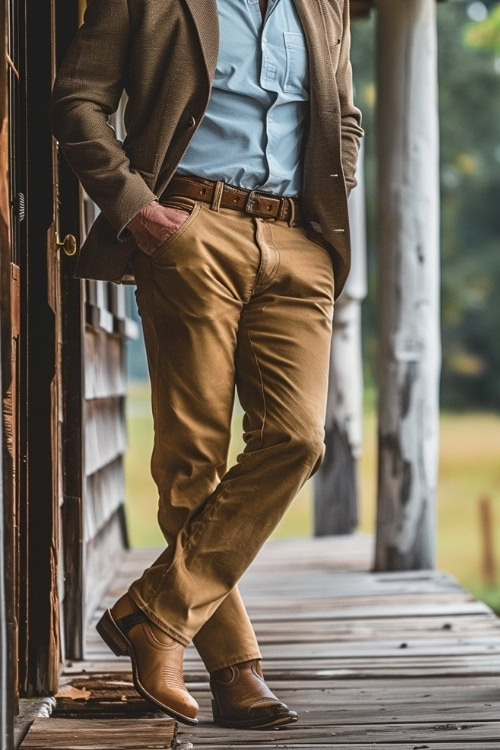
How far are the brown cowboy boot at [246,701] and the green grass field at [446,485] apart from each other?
15.8 m

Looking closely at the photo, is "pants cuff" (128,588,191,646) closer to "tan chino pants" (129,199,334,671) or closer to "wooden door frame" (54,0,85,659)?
Result: "tan chino pants" (129,199,334,671)

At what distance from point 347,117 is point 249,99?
351 mm

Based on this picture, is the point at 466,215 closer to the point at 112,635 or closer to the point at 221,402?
the point at 221,402

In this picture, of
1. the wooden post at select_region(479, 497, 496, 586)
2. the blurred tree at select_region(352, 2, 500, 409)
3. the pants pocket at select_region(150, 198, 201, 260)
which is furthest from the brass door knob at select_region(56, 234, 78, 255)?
the blurred tree at select_region(352, 2, 500, 409)

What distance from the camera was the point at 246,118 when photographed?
8.86 ft

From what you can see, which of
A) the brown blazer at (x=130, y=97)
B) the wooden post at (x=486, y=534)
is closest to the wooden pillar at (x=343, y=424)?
the brown blazer at (x=130, y=97)

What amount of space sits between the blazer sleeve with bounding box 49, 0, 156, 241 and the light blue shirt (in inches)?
7.1

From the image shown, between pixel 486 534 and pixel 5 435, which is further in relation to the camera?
pixel 486 534

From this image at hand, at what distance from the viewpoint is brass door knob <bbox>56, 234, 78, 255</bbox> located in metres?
3.04

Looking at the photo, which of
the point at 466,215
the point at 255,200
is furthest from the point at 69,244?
the point at 466,215

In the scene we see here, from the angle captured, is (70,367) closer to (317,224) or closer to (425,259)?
(317,224)

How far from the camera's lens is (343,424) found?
6355 millimetres

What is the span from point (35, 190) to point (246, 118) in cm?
60

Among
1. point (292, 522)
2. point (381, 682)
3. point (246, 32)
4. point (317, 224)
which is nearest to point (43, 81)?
point (246, 32)
